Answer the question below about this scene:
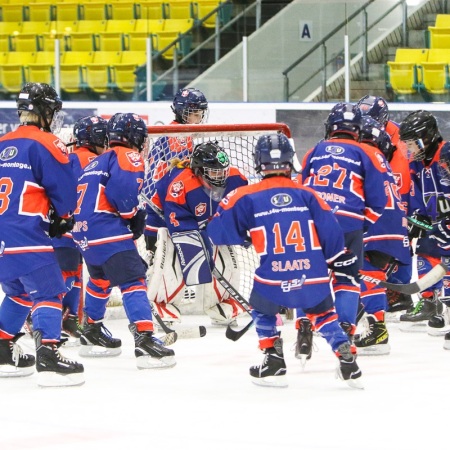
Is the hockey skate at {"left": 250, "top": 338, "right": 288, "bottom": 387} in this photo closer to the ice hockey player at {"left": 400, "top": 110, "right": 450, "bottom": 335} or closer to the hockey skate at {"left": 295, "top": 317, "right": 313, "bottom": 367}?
the hockey skate at {"left": 295, "top": 317, "right": 313, "bottom": 367}

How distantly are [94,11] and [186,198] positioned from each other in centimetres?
701

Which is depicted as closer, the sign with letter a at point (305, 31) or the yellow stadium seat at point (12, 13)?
the sign with letter a at point (305, 31)

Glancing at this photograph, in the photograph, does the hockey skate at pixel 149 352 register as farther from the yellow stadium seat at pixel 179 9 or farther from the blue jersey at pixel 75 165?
the yellow stadium seat at pixel 179 9

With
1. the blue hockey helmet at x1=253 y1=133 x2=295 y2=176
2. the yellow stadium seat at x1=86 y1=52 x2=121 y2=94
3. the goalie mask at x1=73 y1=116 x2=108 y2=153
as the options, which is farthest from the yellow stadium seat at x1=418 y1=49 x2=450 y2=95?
the blue hockey helmet at x1=253 y1=133 x2=295 y2=176

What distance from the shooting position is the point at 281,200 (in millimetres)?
4000

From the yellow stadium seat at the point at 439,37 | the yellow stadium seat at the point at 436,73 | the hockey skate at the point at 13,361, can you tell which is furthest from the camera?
the yellow stadium seat at the point at 439,37

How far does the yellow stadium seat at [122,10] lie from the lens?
11579 millimetres

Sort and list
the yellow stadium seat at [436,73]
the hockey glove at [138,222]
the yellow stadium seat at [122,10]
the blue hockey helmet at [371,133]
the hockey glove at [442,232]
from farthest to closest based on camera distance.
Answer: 1. the yellow stadium seat at [122,10]
2. the yellow stadium seat at [436,73]
3. the hockey glove at [442,232]
4. the blue hockey helmet at [371,133]
5. the hockey glove at [138,222]

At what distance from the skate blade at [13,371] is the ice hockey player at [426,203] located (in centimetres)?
192

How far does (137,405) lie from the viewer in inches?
151


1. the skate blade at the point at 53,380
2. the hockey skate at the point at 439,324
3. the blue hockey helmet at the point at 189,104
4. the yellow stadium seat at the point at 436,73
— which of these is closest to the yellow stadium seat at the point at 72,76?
the yellow stadium seat at the point at 436,73

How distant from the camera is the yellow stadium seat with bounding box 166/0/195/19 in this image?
11.4 m

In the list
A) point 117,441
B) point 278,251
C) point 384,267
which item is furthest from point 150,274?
point 117,441

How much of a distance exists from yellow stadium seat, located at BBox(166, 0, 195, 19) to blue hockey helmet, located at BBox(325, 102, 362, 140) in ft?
23.0
